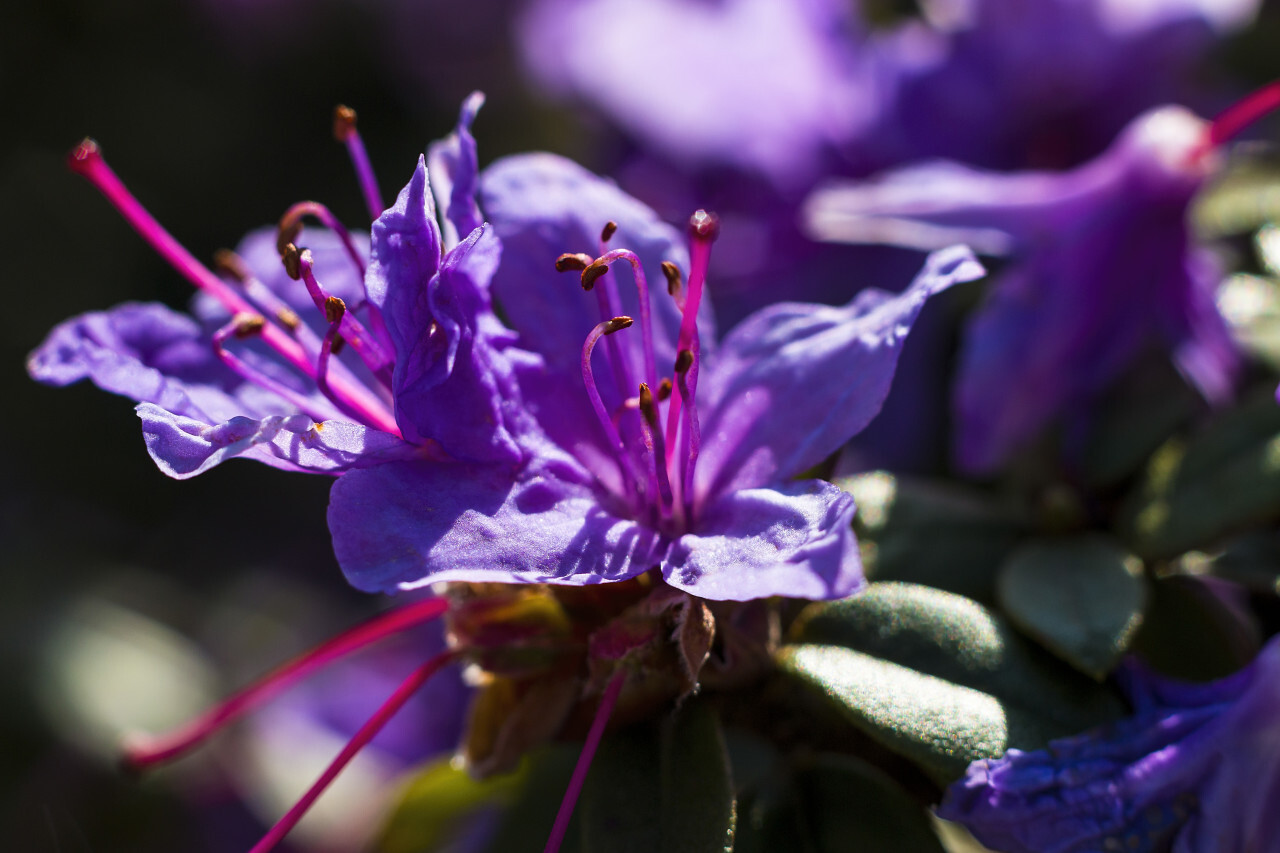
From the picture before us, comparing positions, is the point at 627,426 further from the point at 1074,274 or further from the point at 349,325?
the point at 1074,274

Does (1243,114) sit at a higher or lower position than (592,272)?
higher

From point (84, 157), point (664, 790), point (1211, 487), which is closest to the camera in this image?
point (664, 790)

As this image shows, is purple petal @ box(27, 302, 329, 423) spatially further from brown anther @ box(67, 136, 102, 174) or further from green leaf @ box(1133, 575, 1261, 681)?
green leaf @ box(1133, 575, 1261, 681)

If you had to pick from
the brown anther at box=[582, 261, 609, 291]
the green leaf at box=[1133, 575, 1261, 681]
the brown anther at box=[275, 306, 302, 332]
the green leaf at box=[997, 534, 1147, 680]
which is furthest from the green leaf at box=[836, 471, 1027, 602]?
the brown anther at box=[275, 306, 302, 332]

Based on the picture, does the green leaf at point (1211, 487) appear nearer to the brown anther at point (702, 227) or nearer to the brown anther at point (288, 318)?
the brown anther at point (702, 227)

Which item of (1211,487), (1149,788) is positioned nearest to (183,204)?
(1211,487)

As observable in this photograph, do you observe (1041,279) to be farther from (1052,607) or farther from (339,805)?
(339,805)

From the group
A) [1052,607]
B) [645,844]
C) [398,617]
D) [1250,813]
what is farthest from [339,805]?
[1250,813]
